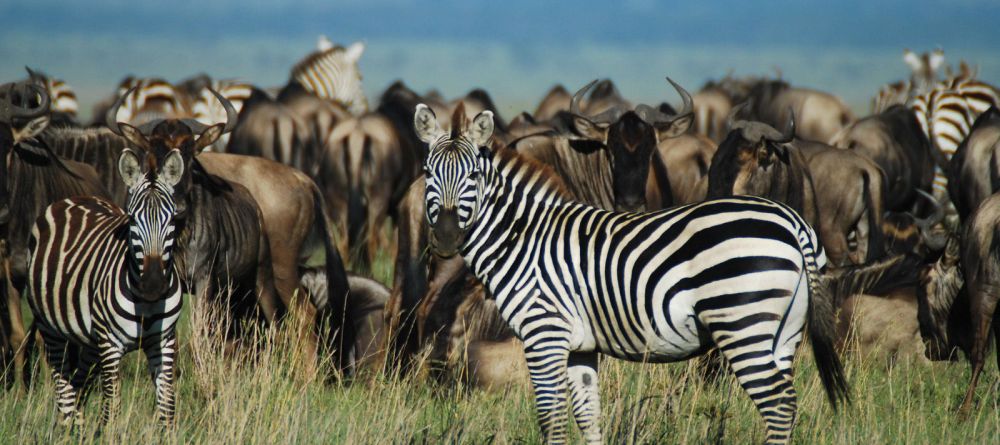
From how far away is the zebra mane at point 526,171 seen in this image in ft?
17.2

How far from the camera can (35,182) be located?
24.9 ft

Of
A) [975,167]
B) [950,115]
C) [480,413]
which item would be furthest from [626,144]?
[950,115]

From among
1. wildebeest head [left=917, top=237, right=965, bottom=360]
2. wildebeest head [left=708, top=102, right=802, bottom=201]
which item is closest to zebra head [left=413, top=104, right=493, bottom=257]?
wildebeest head [left=917, top=237, right=965, bottom=360]

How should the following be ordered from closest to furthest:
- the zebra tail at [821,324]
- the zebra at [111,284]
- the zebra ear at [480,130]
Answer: the zebra tail at [821,324]
the zebra ear at [480,130]
the zebra at [111,284]

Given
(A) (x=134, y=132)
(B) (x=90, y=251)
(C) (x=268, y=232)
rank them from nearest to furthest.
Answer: (B) (x=90, y=251), (A) (x=134, y=132), (C) (x=268, y=232)

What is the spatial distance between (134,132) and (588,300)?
343 centimetres

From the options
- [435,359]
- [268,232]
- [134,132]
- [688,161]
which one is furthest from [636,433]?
[688,161]

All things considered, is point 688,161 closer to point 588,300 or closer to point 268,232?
point 268,232

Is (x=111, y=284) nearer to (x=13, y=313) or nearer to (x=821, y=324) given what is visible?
(x=13, y=313)

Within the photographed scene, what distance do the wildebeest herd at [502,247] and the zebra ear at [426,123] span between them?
15mm

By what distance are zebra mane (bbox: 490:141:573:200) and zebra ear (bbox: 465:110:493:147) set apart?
0.19 meters

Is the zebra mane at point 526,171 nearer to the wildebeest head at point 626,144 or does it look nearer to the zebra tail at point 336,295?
the wildebeest head at point 626,144

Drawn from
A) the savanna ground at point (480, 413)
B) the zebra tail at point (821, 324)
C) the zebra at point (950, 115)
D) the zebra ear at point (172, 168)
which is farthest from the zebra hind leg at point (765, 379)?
the zebra at point (950, 115)

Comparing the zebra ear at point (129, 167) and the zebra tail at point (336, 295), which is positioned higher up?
the zebra ear at point (129, 167)
